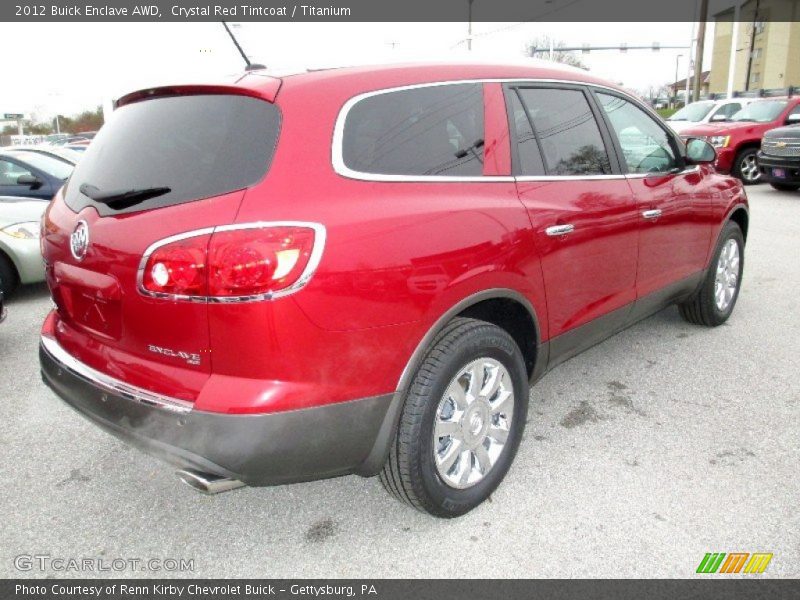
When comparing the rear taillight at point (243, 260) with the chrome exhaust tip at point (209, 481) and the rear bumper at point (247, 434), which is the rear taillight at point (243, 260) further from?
the chrome exhaust tip at point (209, 481)

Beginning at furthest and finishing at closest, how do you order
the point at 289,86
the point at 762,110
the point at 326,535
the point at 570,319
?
the point at 762,110 → the point at 570,319 → the point at 326,535 → the point at 289,86

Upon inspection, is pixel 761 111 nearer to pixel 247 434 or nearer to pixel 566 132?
pixel 566 132

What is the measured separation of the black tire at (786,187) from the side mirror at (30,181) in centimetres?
1181

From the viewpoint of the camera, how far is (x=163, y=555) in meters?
2.42

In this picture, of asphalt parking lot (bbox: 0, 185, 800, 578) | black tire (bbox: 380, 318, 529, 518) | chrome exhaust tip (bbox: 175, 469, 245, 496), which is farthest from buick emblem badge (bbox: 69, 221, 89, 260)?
black tire (bbox: 380, 318, 529, 518)

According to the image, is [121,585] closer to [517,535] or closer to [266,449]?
[266,449]

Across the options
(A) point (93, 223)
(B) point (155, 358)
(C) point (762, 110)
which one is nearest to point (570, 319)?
(B) point (155, 358)

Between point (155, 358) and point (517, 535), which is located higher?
point (155, 358)

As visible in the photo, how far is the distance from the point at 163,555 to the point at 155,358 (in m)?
0.83

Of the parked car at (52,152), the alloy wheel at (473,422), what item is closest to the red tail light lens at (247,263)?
the alloy wheel at (473,422)

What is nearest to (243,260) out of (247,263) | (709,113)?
(247,263)

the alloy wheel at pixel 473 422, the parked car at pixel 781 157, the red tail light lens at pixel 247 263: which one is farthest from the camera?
the parked car at pixel 781 157

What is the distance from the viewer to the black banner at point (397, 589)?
85.9 inches

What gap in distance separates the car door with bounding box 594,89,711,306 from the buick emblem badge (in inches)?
100
